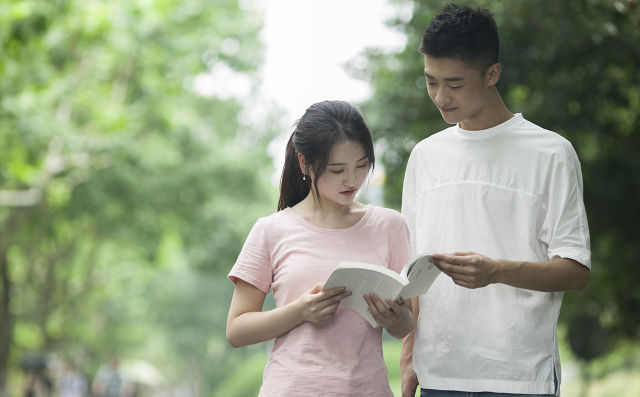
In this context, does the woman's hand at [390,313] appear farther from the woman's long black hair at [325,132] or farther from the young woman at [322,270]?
the woman's long black hair at [325,132]

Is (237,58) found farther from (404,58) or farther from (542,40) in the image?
(542,40)

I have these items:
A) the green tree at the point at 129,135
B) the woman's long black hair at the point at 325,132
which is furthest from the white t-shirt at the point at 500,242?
the green tree at the point at 129,135

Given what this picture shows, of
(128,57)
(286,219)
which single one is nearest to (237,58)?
(128,57)

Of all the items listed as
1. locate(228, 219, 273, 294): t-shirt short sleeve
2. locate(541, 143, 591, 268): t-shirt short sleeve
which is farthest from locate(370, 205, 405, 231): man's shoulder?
locate(541, 143, 591, 268): t-shirt short sleeve

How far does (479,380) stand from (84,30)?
12.8 m

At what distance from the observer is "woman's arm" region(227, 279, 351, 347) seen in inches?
114

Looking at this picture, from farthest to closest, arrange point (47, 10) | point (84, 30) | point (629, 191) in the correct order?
point (84, 30)
point (47, 10)
point (629, 191)

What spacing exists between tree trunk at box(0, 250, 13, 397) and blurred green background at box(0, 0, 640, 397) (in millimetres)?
39

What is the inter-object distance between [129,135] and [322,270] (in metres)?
13.1

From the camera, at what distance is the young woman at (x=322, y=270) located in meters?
2.95

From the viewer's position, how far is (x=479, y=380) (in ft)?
9.74

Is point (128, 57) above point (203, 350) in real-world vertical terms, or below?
above

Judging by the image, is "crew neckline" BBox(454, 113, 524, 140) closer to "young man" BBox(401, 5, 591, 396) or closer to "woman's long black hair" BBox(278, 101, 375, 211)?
"young man" BBox(401, 5, 591, 396)

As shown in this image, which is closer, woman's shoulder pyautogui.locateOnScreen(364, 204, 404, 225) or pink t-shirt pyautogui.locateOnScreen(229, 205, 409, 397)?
pink t-shirt pyautogui.locateOnScreen(229, 205, 409, 397)
